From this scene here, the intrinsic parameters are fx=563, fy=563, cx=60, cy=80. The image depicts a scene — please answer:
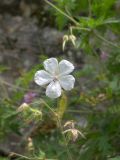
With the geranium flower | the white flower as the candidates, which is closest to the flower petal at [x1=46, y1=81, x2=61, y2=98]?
the white flower

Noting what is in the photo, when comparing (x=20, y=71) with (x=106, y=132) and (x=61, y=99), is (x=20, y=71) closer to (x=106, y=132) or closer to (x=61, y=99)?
(x=106, y=132)

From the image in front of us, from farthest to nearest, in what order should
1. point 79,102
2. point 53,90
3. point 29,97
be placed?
1. point 29,97
2. point 79,102
3. point 53,90

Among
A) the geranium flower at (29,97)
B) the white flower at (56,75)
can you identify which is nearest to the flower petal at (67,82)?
the white flower at (56,75)

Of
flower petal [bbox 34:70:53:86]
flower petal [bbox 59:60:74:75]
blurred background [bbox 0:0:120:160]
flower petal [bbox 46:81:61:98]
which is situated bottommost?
flower petal [bbox 46:81:61:98]

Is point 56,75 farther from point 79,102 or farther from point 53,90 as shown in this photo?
point 79,102

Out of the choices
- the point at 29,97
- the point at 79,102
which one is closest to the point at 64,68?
the point at 79,102

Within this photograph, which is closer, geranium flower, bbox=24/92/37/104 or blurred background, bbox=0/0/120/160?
blurred background, bbox=0/0/120/160

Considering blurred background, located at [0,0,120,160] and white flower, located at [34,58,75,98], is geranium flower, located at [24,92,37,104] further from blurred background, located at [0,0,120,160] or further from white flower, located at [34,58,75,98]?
white flower, located at [34,58,75,98]
